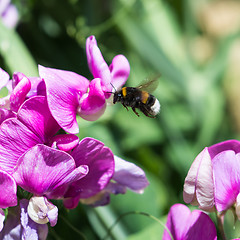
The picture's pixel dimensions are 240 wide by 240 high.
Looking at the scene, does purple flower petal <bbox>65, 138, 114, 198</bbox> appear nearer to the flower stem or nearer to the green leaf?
the flower stem

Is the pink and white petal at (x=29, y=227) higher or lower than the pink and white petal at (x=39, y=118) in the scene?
lower

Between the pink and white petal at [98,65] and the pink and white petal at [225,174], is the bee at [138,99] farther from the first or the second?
the pink and white petal at [225,174]

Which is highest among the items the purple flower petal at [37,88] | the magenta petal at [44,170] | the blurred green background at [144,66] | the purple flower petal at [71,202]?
the purple flower petal at [37,88]

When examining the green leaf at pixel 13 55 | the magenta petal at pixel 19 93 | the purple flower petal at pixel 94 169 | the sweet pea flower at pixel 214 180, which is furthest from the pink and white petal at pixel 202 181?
the green leaf at pixel 13 55

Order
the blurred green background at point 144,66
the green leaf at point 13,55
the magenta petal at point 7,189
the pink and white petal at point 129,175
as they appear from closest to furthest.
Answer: the magenta petal at point 7,189 < the pink and white petal at point 129,175 < the green leaf at point 13,55 < the blurred green background at point 144,66

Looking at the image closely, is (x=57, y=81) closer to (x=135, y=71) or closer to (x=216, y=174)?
(x=216, y=174)

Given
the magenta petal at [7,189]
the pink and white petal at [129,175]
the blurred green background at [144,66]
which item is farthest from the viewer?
the blurred green background at [144,66]

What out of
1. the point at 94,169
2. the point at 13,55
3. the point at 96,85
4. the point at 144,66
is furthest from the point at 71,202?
the point at 144,66

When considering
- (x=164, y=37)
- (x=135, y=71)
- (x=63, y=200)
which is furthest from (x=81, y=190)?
(x=164, y=37)

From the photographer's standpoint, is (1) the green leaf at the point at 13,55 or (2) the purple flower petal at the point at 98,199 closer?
(2) the purple flower petal at the point at 98,199
